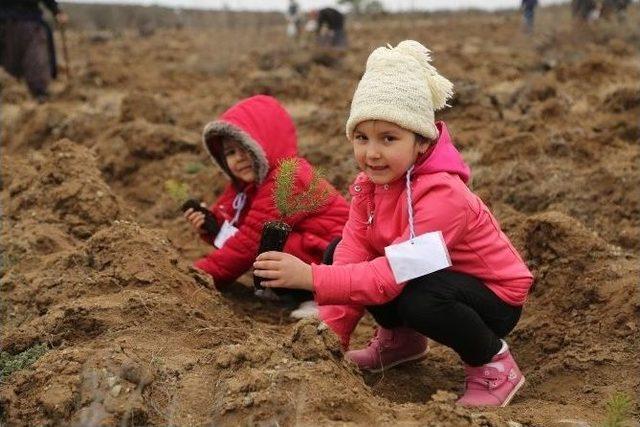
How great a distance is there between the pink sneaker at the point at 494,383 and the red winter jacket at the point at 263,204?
1.20 meters

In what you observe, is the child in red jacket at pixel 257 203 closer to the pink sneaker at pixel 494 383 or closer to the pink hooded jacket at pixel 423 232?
the pink hooded jacket at pixel 423 232

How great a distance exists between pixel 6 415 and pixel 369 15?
3705 cm

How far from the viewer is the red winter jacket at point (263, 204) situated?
149 inches

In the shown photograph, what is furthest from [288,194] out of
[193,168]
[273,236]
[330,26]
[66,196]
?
[330,26]

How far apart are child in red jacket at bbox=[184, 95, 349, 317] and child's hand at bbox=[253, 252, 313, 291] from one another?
1.13 m

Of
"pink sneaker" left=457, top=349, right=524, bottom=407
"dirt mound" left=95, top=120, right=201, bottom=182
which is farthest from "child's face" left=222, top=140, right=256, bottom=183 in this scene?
"dirt mound" left=95, top=120, right=201, bottom=182

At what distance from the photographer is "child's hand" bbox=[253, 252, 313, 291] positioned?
2.51 m

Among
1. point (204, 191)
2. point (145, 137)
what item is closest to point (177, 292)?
point (204, 191)

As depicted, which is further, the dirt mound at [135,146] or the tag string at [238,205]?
the dirt mound at [135,146]

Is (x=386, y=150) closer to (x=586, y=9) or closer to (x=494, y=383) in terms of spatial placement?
(x=494, y=383)

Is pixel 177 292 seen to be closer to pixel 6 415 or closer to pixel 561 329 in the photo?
pixel 6 415

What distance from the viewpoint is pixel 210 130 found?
3949mm

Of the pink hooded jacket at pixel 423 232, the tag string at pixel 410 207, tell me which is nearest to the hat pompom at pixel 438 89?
the pink hooded jacket at pixel 423 232

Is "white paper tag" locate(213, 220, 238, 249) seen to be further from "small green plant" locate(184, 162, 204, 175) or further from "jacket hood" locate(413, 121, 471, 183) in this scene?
"small green plant" locate(184, 162, 204, 175)
